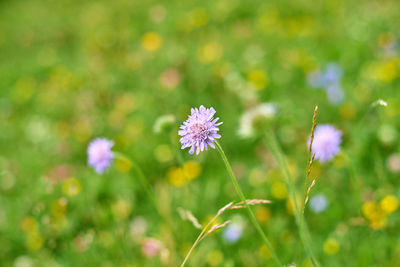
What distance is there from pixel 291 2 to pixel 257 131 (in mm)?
2886

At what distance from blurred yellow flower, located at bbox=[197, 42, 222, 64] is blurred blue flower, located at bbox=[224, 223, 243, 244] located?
198cm

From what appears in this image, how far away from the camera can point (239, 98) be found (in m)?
2.96

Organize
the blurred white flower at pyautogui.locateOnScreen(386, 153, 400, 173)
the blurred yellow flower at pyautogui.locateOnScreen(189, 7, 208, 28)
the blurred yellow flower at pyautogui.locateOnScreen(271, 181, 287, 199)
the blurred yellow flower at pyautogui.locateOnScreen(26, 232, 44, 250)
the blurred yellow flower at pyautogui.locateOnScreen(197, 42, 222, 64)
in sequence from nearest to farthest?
the blurred white flower at pyautogui.locateOnScreen(386, 153, 400, 173) < the blurred yellow flower at pyautogui.locateOnScreen(271, 181, 287, 199) < the blurred yellow flower at pyautogui.locateOnScreen(26, 232, 44, 250) < the blurred yellow flower at pyautogui.locateOnScreen(197, 42, 222, 64) < the blurred yellow flower at pyautogui.locateOnScreen(189, 7, 208, 28)

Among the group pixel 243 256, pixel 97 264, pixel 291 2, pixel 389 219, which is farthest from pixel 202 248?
pixel 291 2

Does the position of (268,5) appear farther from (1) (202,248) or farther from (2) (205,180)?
(1) (202,248)

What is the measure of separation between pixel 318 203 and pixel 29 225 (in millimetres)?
1662

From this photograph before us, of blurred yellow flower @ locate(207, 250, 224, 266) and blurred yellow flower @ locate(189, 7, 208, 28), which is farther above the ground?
blurred yellow flower @ locate(189, 7, 208, 28)

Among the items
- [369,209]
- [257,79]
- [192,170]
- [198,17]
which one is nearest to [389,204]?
[369,209]

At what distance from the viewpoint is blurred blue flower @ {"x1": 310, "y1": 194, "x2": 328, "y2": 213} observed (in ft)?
6.27

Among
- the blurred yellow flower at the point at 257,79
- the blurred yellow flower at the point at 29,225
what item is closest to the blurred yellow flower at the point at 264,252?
the blurred yellow flower at the point at 29,225

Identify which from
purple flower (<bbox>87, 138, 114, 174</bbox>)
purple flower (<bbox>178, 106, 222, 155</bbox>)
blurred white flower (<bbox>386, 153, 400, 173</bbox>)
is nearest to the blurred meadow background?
blurred white flower (<bbox>386, 153, 400, 173</bbox>)

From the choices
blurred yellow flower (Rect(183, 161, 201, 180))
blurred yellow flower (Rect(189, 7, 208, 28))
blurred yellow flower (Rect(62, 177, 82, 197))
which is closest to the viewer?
blurred yellow flower (Rect(62, 177, 82, 197))

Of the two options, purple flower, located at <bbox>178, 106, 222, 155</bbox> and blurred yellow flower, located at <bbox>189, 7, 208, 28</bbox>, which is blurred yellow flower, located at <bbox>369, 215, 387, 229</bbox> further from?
blurred yellow flower, located at <bbox>189, 7, 208, 28</bbox>

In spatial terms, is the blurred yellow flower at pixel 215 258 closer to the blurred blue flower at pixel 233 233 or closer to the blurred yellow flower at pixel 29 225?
the blurred blue flower at pixel 233 233
